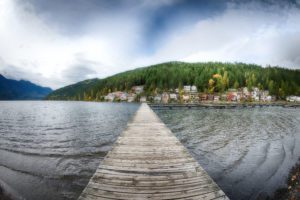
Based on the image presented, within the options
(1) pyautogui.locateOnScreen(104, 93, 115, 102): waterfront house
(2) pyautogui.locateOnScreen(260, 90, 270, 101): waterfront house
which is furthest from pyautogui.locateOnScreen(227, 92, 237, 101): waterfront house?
(1) pyautogui.locateOnScreen(104, 93, 115, 102): waterfront house

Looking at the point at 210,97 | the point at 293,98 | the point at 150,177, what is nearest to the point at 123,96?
the point at 210,97

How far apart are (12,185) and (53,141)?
8847 mm

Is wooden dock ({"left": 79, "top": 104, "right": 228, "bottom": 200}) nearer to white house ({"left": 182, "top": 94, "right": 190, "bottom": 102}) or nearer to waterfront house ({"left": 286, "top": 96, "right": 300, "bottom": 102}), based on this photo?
white house ({"left": 182, "top": 94, "right": 190, "bottom": 102})

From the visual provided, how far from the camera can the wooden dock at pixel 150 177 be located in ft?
16.0

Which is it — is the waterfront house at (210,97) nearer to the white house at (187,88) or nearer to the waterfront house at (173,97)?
the white house at (187,88)

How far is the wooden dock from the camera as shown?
4.89m

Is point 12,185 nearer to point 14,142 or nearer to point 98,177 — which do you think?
point 98,177

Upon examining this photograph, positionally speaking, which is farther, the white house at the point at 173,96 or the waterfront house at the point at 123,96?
the waterfront house at the point at 123,96

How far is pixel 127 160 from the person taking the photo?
743cm

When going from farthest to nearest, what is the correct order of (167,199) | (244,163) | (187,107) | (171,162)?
(187,107) → (244,163) → (171,162) → (167,199)

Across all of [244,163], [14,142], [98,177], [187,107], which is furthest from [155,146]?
[187,107]

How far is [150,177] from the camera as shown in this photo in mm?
6012

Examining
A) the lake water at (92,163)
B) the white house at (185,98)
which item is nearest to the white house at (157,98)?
the white house at (185,98)

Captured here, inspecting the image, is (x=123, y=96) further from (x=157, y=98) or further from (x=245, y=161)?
(x=245, y=161)
